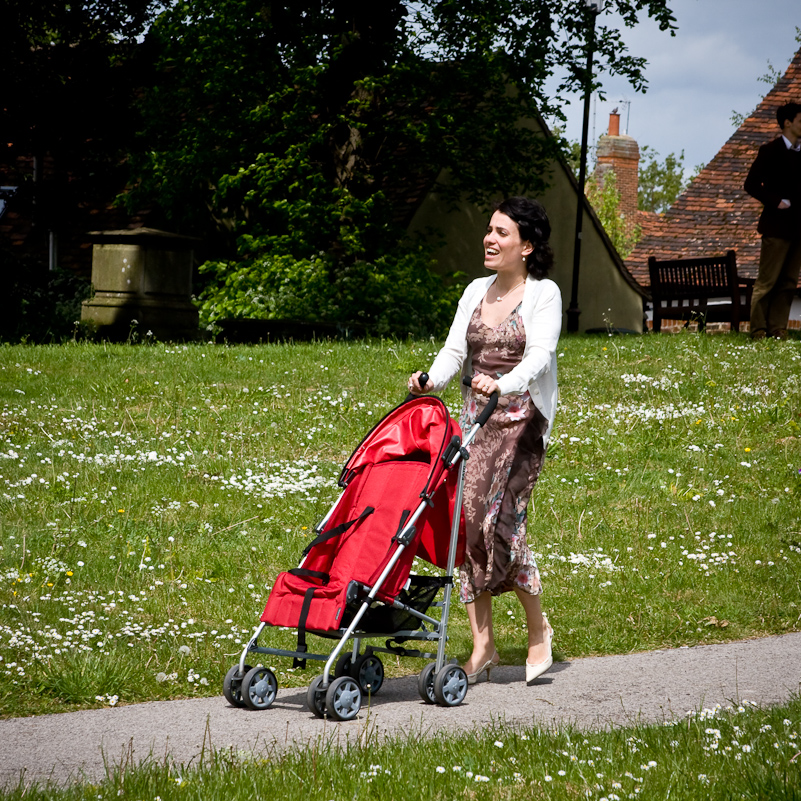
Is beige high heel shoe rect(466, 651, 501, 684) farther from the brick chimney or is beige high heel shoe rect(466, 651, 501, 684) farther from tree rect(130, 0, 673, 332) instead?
the brick chimney

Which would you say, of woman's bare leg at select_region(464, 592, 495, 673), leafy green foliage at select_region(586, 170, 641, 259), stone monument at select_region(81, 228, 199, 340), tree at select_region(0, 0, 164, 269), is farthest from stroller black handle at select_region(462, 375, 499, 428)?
leafy green foliage at select_region(586, 170, 641, 259)

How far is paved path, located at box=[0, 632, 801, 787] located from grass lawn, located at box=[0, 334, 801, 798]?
348 mm

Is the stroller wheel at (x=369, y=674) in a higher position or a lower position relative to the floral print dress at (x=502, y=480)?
lower

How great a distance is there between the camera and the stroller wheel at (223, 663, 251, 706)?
4.79 metres

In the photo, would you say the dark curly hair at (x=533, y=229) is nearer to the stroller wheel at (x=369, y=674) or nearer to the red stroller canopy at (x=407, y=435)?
the red stroller canopy at (x=407, y=435)

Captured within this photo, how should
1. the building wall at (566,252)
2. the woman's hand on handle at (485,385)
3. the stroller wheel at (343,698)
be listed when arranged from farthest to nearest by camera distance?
the building wall at (566,252), the woman's hand on handle at (485,385), the stroller wheel at (343,698)

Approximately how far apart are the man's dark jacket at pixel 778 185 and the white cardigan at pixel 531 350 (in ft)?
28.0

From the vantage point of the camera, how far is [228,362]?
13.3m

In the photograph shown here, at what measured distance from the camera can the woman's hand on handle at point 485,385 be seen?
4.89 m

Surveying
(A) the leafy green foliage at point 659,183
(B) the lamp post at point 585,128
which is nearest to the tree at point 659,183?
(A) the leafy green foliage at point 659,183

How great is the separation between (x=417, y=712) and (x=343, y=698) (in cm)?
39

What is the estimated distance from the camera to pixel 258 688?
4793 mm

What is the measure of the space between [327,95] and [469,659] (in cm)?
1846

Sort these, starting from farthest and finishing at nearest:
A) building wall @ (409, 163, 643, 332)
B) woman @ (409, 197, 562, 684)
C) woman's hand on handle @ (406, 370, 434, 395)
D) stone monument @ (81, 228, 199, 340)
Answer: building wall @ (409, 163, 643, 332) → stone monument @ (81, 228, 199, 340) → woman @ (409, 197, 562, 684) → woman's hand on handle @ (406, 370, 434, 395)
